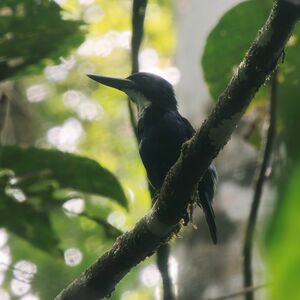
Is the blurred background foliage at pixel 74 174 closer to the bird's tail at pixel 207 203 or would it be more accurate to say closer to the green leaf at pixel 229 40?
the green leaf at pixel 229 40

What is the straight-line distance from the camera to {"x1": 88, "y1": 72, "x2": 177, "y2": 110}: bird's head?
350 centimetres

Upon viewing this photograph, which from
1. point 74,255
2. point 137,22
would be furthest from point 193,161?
point 74,255

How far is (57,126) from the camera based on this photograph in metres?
9.48

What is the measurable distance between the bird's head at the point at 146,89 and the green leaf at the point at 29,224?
1.11 metres

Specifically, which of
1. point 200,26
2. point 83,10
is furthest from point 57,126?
point 200,26

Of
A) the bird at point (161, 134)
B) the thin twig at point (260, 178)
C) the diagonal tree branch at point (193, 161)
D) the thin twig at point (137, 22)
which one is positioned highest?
the bird at point (161, 134)

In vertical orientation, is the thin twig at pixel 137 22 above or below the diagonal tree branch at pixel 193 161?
above

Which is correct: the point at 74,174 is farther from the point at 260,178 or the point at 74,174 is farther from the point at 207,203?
the point at 260,178

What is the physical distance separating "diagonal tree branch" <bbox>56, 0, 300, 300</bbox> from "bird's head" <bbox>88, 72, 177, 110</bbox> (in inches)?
59.9

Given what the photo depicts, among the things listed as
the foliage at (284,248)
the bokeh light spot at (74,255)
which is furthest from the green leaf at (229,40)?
the foliage at (284,248)

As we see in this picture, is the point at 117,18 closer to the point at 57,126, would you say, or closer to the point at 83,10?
the point at 83,10

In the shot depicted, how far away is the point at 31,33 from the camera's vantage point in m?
2.73

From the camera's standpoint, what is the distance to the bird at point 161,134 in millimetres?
2750

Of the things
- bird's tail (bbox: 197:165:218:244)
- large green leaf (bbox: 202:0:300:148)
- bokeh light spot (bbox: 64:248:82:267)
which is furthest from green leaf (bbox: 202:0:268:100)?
bokeh light spot (bbox: 64:248:82:267)
